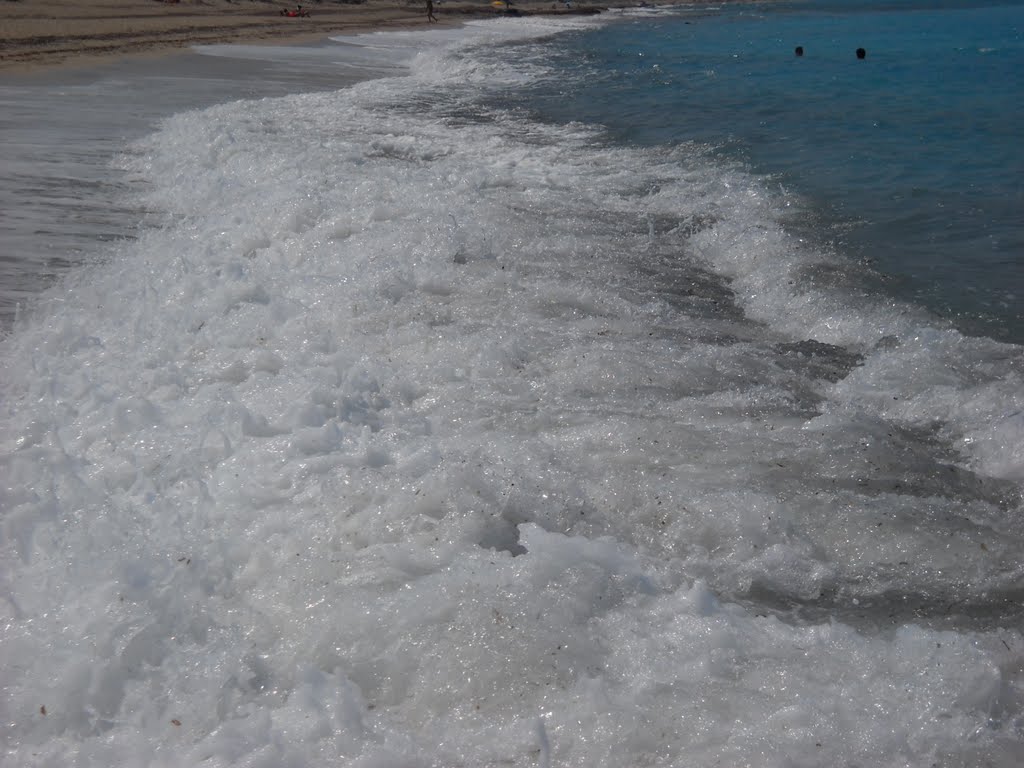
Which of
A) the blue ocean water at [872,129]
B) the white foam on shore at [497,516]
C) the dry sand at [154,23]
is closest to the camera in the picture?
the white foam on shore at [497,516]

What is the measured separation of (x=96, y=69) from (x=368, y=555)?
63.8 ft

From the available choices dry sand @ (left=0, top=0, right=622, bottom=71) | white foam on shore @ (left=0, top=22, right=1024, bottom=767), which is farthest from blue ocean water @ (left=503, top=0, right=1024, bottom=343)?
dry sand @ (left=0, top=0, right=622, bottom=71)

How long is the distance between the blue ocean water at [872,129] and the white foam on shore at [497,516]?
1.25m

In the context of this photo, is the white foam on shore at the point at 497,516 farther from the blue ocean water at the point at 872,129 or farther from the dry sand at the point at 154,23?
the dry sand at the point at 154,23

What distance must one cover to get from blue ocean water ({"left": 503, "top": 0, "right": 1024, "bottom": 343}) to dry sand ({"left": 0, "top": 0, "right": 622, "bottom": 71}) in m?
10.7

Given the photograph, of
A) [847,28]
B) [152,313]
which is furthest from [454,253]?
[847,28]

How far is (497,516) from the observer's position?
12.8 ft

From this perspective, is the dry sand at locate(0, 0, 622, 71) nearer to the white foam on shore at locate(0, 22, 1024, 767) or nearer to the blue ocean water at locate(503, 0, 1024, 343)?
the blue ocean water at locate(503, 0, 1024, 343)

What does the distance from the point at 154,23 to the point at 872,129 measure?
26181 millimetres

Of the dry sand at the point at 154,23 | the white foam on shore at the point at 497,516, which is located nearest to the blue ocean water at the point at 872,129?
the white foam on shore at the point at 497,516

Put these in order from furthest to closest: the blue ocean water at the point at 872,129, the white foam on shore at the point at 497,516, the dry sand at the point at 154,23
A: the dry sand at the point at 154,23 → the blue ocean water at the point at 872,129 → the white foam on shore at the point at 497,516

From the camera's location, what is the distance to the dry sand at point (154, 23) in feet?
74.1

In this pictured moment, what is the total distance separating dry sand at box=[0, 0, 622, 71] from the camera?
22.6 metres

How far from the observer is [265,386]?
5.02 meters
